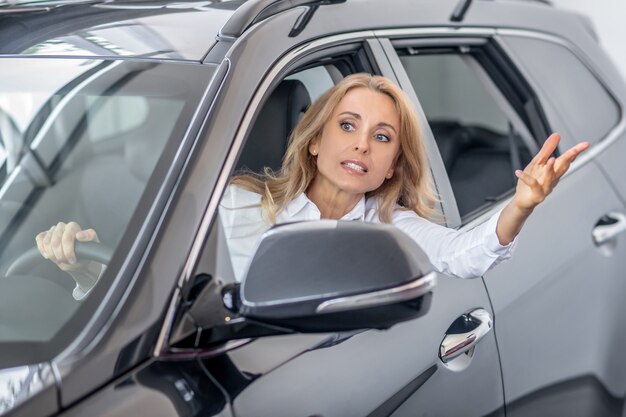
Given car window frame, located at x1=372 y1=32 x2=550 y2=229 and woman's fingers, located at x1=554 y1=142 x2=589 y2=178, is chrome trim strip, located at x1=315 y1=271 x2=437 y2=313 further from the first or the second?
car window frame, located at x1=372 y1=32 x2=550 y2=229

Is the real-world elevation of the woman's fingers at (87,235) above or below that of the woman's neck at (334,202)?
above

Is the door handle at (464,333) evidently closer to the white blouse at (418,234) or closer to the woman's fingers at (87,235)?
the white blouse at (418,234)

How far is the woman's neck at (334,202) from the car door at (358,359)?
7.4 inches

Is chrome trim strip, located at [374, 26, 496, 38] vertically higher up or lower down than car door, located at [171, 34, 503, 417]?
higher up

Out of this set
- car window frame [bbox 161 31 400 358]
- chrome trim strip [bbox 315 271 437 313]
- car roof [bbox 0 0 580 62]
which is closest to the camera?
chrome trim strip [bbox 315 271 437 313]

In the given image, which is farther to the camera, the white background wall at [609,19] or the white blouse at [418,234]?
the white background wall at [609,19]

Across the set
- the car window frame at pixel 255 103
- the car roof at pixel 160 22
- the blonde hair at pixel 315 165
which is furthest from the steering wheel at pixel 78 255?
the blonde hair at pixel 315 165

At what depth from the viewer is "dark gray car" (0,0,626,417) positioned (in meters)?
1.51

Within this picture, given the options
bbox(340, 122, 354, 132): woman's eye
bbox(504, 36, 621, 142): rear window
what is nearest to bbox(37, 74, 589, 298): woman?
bbox(340, 122, 354, 132): woman's eye

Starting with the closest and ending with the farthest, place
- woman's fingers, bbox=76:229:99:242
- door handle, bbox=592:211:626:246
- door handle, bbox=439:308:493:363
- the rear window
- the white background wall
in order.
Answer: woman's fingers, bbox=76:229:99:242
door handle, bbox=439:308:493:363
door handle, bbox=592:211:626:246
the rear window
the white background wall

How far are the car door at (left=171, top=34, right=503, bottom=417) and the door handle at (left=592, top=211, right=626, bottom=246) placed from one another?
519mm

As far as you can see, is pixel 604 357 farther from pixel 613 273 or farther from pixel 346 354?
pixel 346 354

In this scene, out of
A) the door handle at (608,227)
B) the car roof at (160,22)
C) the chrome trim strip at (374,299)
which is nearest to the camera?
the chrome trim strip at (374,299)

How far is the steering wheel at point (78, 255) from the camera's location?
1.75 m
